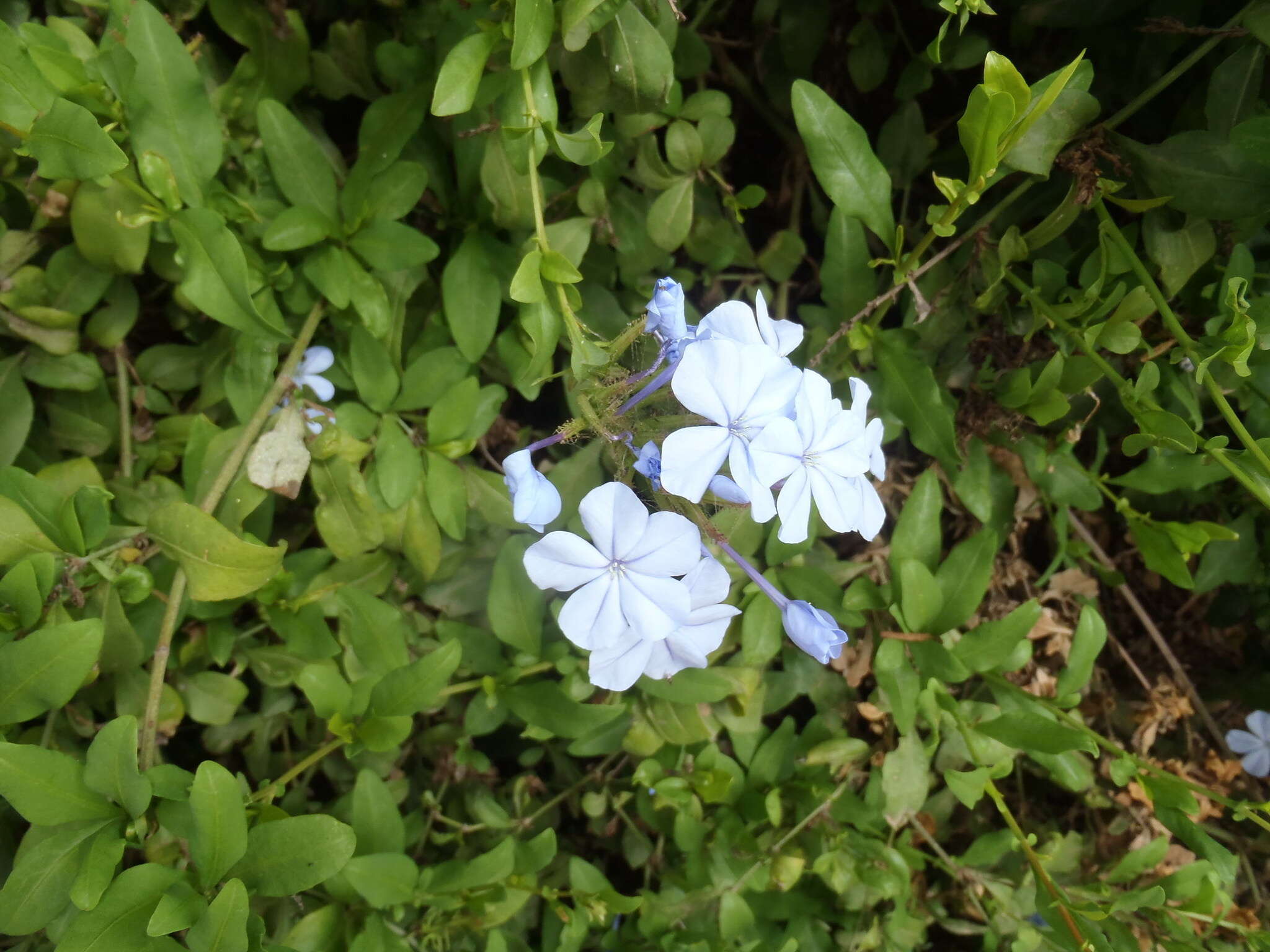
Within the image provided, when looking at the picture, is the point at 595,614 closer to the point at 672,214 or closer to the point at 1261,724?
the point at 672,214

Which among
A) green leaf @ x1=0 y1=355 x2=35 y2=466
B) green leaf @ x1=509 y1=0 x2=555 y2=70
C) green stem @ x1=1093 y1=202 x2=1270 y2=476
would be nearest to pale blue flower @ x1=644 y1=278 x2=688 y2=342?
green leaf @ x1=509 y1=0 x2=555 y2=70

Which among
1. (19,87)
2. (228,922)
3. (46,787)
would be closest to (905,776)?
(228,922)

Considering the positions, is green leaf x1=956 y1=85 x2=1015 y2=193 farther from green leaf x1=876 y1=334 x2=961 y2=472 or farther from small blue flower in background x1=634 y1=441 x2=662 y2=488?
small blue flower in background x1=634 y1=441 x2=662 y2=488

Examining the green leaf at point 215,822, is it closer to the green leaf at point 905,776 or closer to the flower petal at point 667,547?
the flower petal at point 667,547

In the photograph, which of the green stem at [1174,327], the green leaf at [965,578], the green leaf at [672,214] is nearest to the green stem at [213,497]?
the green leaf at [672,214]

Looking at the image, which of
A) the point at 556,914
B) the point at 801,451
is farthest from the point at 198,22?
the point at 556,914

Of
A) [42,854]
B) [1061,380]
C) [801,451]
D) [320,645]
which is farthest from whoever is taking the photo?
[320,645]

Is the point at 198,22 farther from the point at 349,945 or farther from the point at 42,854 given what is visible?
the point at 349,945
